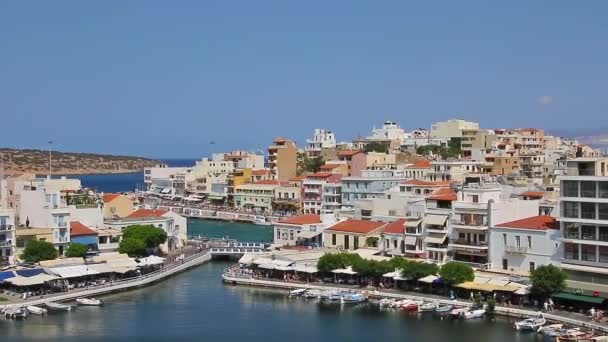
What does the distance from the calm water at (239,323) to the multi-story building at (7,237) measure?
7.45 m

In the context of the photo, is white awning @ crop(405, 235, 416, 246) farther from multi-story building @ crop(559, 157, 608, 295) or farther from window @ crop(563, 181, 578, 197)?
window @ crop(563, 181, 578, 197)

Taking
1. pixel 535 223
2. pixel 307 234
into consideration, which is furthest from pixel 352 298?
pixel 307 234

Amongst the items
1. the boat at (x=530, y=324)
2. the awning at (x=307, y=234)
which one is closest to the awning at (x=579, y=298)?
the boat at (x=530, y=324)

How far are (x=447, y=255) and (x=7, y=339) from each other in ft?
72.6

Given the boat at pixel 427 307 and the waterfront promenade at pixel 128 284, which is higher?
the waterfront promenade at pixel 128 284

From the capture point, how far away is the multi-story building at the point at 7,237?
1945 inches

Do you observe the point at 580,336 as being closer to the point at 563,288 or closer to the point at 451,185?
the point at 563,288

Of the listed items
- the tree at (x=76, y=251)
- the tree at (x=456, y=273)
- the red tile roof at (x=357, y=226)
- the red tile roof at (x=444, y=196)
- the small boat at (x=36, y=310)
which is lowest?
the small boat at (x=36, y=310)

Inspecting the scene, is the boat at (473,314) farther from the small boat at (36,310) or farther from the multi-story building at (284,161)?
the multi-story building at (284,161)

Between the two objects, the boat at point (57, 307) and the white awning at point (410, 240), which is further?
the white awning at point (410, 240)

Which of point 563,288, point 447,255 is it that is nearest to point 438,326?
point 563,288

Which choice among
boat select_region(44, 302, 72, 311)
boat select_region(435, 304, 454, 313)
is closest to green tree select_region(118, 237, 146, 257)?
boat select_region(44, 302, 72, 311)

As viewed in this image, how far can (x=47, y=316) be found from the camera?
135ft

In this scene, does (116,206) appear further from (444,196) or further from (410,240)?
(444,196)
